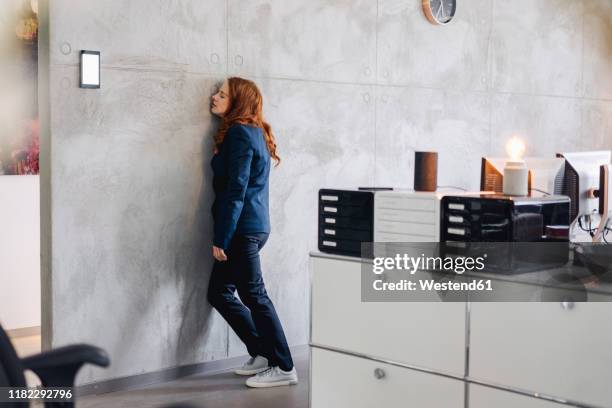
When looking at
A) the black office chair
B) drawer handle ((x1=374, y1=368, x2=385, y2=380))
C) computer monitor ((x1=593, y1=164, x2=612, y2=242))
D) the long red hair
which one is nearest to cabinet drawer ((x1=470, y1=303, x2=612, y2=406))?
drawer handle ((x1=374, y1=368, x2=385, y2=380))

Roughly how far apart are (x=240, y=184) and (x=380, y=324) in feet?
4.87

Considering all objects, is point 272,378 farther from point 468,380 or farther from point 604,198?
point 604,198

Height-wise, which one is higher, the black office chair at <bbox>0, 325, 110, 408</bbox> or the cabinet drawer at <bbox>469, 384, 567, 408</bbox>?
the black office chair at <bbox>0, 325, 110, 408</bbox>

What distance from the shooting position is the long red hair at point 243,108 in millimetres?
4949

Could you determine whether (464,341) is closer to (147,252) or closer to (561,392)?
(561,392)

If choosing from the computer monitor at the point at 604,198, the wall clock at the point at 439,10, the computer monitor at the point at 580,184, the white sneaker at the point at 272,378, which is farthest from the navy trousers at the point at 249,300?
the wall clock at the point at 439,10

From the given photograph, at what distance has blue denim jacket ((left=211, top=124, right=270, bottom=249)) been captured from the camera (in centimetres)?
476

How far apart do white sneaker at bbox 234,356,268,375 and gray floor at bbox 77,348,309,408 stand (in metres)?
0.06

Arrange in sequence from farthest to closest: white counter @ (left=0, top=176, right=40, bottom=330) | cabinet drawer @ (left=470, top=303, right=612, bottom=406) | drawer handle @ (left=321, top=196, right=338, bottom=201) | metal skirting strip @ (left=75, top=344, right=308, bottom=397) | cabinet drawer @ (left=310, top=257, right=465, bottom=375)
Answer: white counter @ (left=0, top=176, right=40, bottom=330), metal skirting strip @ (left=75, top=344, right=308, bottom=397), drawer handle @ (left=321, top=196, right=338, bottom=201), cabinet drawer @ (left=310, top=257, right=465, bottom=375), cabinet drawer @ (left=470, top=303, right=612, bottom=406)

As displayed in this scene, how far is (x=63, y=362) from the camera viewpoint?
2.25 m

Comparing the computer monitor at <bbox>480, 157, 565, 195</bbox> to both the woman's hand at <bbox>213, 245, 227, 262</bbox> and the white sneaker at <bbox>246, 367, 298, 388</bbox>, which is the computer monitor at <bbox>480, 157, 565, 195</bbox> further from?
the white sneaker at <bbox>246, 367, 298, 388</bbox>

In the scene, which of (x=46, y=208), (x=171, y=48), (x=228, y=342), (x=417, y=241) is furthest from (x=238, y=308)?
(x=417, y=241)

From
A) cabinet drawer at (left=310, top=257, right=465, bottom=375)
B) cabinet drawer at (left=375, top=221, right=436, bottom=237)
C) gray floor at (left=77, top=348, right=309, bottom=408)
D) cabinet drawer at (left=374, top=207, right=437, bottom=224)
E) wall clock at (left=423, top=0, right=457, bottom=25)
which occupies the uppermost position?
wall clock at (left=423, top=0, right=457, bottom=25)

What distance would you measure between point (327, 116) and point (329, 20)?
0.63 metres
